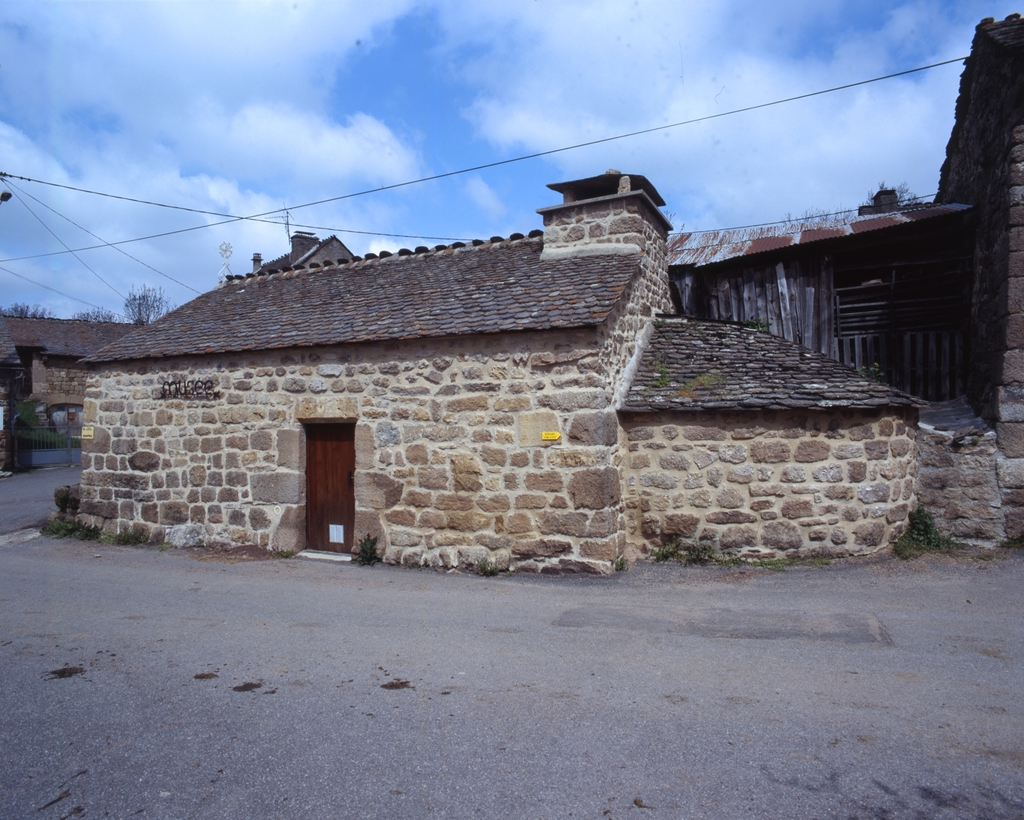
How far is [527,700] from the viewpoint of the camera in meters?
4.07

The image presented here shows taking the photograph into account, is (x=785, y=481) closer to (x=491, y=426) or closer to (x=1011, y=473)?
(x=1011, y=473)

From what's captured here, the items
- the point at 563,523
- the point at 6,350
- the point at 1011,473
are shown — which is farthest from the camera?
the point at 6,350

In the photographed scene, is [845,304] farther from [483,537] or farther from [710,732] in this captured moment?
[710,732]

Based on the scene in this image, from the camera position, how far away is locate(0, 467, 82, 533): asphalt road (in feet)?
38.6

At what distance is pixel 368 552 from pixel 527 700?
4.67m

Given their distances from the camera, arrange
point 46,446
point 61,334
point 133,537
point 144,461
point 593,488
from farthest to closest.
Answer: point 61,334
point 46,446
point 144,461
point 133,537
point 593,488

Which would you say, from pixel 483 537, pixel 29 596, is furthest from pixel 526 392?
pixel 29 596

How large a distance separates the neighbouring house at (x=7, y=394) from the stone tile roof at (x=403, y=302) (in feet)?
38.6

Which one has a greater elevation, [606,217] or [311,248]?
[311,248]

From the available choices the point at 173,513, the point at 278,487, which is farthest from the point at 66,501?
the point at 278,487

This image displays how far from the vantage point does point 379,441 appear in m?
→ 8.41

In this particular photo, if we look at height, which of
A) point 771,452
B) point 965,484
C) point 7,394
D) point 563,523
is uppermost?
point 7,394

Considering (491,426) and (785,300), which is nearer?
(491,426)

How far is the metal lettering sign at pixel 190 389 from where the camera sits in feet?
31.4
